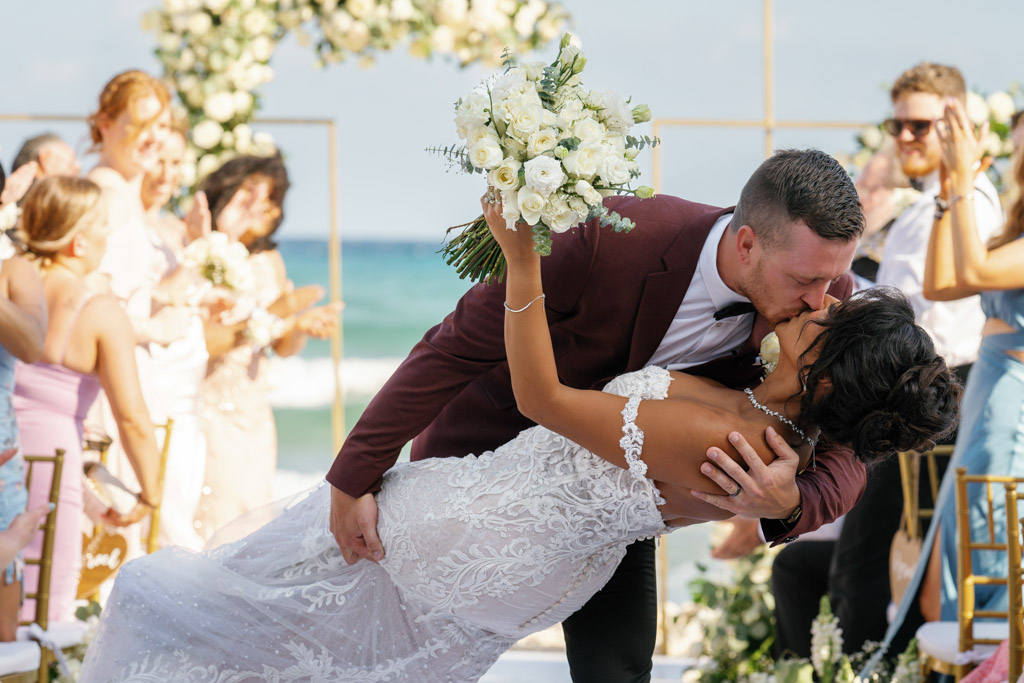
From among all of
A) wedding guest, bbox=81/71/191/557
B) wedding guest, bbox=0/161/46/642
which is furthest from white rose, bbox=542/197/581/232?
wedding guest, bbox=81/71/191/557

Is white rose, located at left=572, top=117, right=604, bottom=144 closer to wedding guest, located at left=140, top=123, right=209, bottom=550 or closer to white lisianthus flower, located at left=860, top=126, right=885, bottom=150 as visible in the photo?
wedding guest, located at left=140, top=123, right=209, bottom=550

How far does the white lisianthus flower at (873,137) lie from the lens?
5629mm

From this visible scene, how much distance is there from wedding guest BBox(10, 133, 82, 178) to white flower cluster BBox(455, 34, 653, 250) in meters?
3.56

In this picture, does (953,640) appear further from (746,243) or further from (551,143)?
(551,143)

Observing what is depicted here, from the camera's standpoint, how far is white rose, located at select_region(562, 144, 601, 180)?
5.66 ft

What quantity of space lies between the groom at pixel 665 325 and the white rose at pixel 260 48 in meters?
3.59

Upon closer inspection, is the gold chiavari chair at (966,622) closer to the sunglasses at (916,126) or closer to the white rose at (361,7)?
the sunglasses at (916,126)

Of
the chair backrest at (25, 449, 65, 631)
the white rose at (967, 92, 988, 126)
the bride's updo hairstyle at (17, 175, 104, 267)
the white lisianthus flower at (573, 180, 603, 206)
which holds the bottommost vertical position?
the chair backrest at (25, 449, 65, 631)

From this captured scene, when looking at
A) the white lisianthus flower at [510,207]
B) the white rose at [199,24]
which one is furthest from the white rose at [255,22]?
the white lisianthus flower at [510,207]

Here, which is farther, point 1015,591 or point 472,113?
point 1015,591

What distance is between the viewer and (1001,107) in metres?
5.17

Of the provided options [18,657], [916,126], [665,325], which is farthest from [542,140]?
[916,126]

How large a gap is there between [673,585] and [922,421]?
7.15 meters

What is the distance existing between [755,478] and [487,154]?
0.80 meters
